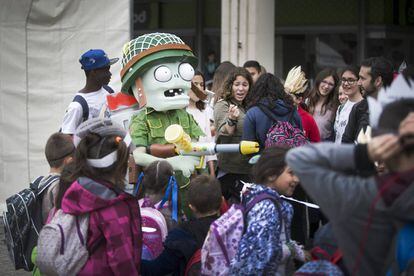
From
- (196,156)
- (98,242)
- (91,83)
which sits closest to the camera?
(98,242)

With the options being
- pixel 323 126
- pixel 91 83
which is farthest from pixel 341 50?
pixel 91 83

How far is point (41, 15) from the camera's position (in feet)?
32.3

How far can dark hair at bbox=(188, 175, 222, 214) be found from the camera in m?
5.65

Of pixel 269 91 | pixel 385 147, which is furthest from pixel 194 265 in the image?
pixel 385 147

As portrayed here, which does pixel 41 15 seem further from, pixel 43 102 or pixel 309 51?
pixel 309 51

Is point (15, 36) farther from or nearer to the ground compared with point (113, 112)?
farther from the ground

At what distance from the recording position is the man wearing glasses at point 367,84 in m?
6.94

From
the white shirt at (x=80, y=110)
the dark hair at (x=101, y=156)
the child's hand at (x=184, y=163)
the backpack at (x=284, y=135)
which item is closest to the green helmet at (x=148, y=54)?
the white shirt at (x=80, y=110)

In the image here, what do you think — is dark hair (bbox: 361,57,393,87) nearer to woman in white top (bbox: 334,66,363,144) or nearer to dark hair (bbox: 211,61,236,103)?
woman in white top (bbox: 334,66,363,144)

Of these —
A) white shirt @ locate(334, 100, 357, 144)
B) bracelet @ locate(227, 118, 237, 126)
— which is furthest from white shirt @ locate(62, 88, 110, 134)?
white shirt @ locate(334, 100, 357, 144)

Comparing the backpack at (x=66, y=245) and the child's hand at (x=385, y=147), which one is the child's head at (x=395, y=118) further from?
the backpack at (x=66, y=245)

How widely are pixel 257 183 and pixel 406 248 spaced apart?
5.42 feet

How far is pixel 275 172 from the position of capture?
505 centimetres

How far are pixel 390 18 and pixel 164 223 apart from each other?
10542 millimetres
